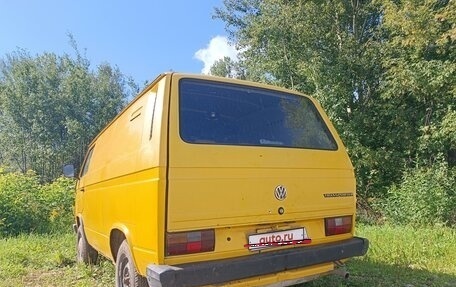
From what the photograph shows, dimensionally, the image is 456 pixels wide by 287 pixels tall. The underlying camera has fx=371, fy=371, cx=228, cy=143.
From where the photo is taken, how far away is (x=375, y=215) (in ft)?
37.2

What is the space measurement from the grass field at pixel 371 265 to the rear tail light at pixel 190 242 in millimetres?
1803

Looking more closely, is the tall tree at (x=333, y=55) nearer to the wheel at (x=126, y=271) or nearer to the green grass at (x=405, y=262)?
the green grass at (x=405, y=262)

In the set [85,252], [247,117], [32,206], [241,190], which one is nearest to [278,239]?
[241,190]

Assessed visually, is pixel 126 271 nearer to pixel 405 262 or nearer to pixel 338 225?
pixel 338 225

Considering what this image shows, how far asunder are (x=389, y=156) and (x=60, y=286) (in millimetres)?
11653

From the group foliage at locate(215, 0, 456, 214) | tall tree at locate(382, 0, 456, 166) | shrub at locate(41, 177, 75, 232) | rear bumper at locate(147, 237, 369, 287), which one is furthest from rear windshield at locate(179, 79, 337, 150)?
foliage at locate(215, 0, 456, 214)

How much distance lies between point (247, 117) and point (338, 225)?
1183 mm

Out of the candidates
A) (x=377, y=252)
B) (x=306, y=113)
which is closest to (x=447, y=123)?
(x=377, y=252)

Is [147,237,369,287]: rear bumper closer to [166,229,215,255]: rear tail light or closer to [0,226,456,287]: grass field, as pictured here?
[166,229,215,255]: rear tail light

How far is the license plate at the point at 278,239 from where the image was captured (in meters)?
2.67

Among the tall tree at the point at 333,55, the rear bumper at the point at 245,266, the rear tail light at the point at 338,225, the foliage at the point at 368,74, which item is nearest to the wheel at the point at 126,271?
the rear bumper at the point at 245,266

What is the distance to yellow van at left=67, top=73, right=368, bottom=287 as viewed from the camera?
2424mm

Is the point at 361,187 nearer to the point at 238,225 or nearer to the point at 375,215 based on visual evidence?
the point at 375,215

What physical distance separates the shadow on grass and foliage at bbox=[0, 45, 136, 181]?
2907 cm
